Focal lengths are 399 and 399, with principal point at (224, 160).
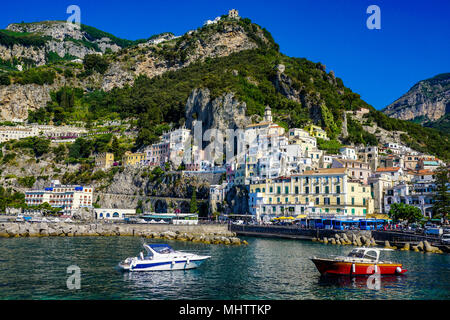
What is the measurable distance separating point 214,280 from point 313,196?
149ft

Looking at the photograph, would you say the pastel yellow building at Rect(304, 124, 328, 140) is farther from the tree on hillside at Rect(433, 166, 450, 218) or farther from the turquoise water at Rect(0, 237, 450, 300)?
the turquoise water at Rect(0, 237, 450, 300)

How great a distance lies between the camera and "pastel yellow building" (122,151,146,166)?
113 metres

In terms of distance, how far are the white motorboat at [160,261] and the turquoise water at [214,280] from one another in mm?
770

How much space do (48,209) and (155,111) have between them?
48553 millimetres

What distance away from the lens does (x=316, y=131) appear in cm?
9806

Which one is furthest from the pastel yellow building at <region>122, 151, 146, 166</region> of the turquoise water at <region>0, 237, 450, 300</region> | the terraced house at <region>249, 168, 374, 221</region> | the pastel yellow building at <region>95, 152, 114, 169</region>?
the turquoise water at <region>0, 237, 450, 300</region>

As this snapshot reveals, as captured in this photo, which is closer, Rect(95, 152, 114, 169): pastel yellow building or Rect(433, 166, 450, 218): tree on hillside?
Rect(433, 166, 450, 218): tree on hillside

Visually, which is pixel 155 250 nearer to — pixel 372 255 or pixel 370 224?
pixel 372 255

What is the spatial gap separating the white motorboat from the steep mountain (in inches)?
2623

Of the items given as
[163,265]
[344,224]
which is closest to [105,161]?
[344,224]

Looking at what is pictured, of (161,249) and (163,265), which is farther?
(161,249)

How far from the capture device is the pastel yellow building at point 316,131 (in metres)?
96.8
